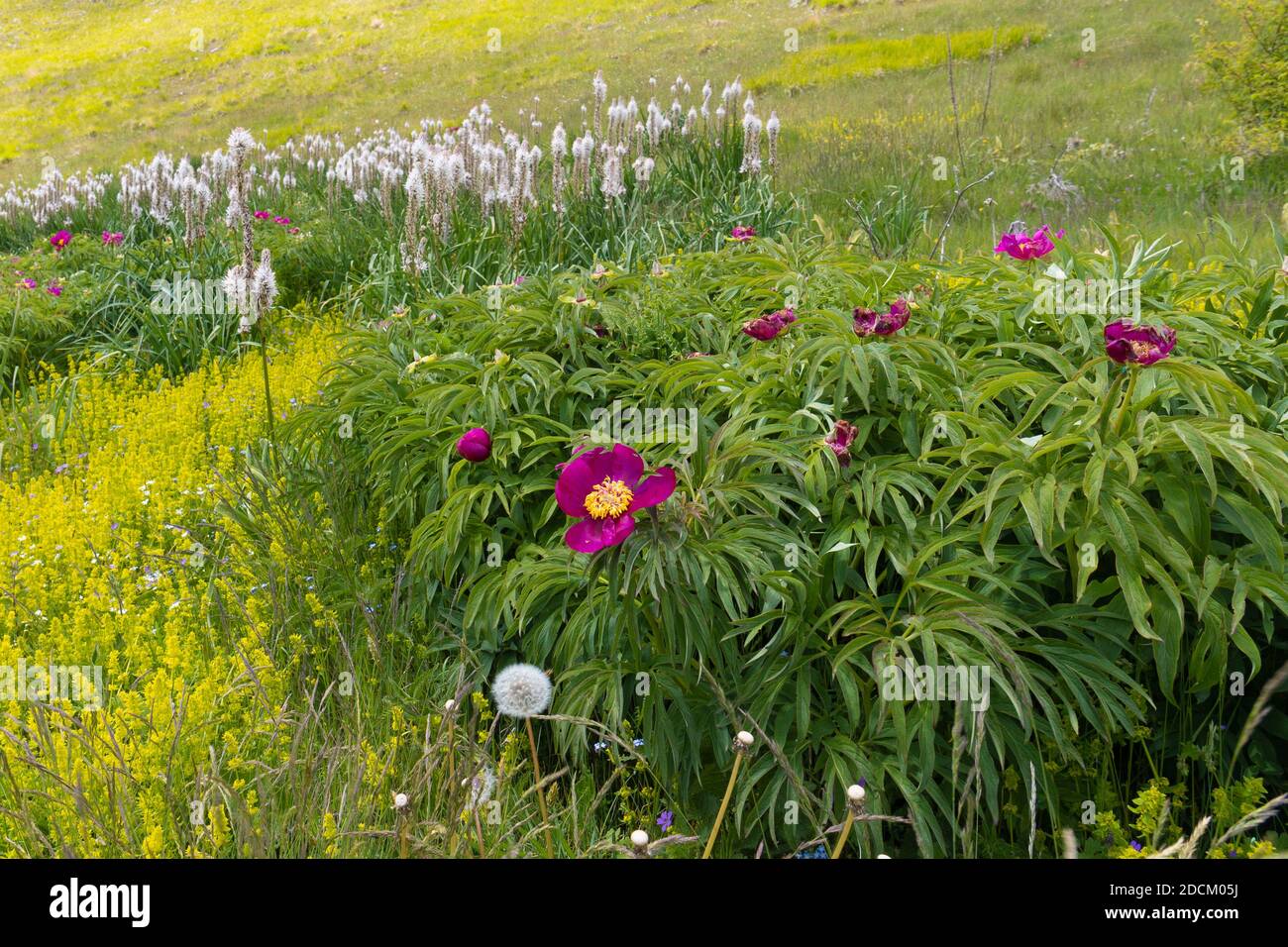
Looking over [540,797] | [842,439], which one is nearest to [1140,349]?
[842,439]

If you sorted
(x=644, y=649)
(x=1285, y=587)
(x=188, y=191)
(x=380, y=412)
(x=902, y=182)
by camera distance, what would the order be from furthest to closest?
(x=902, y=182) < (x=188, y=191) < (x=380, y=412) < (x=644, y=649) < (x=1285, y=587)

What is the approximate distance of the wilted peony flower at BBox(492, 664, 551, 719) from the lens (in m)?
2.51

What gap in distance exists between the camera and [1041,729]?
198cm

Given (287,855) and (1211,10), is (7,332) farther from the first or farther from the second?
(1211,10)

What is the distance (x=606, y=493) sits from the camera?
1.88 m

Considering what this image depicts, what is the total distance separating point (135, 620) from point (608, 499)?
2298 mm

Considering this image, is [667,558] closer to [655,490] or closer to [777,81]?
[655,490]

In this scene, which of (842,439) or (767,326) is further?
(767,326)

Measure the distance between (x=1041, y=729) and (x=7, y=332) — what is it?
688cm

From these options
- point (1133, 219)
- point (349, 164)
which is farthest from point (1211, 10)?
point (349, 164)

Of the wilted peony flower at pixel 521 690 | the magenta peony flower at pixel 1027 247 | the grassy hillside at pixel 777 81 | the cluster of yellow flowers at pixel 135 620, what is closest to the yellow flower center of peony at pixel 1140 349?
the magenta peony flower at pixel 1027 247

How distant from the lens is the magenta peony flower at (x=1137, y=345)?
1951 millimetres

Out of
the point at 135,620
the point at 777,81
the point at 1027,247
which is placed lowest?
the point at 135,620

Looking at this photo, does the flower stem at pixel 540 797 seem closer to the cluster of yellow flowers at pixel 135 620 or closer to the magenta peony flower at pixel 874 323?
the cluster of yellow flowers at pixel 135 620
